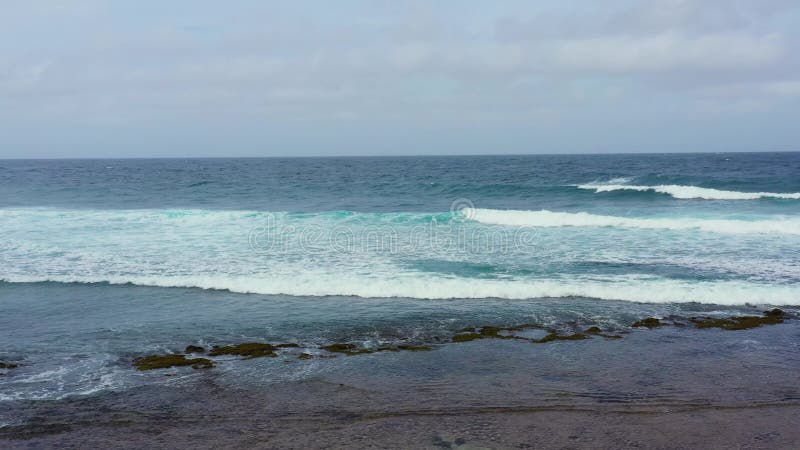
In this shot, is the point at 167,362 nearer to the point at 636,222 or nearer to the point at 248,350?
the point at 248,350

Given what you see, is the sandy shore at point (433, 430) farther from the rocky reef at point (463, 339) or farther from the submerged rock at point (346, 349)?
the submerged rock at point (346, 349)

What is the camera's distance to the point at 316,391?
6867 mm

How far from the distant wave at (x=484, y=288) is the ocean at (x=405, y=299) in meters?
0.06

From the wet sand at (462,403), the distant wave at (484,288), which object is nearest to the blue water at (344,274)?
the distant wave at (484,288)

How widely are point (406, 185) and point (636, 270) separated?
2928 cm

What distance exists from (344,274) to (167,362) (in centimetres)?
565

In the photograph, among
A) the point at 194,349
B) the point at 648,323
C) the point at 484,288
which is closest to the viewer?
the point at 194,349

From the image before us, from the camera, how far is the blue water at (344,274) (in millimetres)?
9234

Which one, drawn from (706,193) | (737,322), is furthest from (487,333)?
(706,193)

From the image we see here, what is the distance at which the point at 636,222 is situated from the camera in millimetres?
21156

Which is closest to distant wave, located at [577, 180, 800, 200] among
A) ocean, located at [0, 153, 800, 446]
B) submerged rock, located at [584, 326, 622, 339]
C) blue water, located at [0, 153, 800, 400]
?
blue water, located at [0, 153, 800, 400]

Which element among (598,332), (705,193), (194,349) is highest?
(705,193)

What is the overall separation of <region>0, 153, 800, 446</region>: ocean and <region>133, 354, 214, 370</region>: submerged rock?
0.17 m
